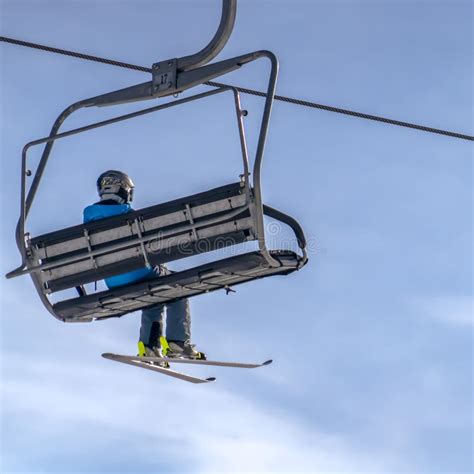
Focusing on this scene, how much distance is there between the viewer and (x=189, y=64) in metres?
10.6

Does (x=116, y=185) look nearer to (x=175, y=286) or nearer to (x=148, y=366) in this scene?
(x=175, y=286)

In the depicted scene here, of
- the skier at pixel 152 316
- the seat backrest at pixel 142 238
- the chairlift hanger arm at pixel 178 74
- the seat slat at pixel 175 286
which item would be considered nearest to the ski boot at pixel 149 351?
the skier at pixel 152 316

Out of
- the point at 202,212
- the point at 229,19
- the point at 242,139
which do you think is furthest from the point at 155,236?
the point at 229,19

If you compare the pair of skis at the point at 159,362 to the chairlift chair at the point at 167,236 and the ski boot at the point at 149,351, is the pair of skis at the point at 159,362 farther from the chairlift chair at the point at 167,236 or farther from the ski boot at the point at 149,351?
the chairlift chair at the point at 167,236

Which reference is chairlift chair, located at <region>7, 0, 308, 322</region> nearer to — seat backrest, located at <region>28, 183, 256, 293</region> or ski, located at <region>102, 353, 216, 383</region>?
seat backrest, located at <region>28, 183, 256, 293</region>

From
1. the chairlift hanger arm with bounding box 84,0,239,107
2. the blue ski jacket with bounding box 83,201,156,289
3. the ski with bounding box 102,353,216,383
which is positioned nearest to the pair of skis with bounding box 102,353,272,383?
the ski with bounding box 102,353,216,383

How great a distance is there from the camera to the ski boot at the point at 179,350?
12344mm

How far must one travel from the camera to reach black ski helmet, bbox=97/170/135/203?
11.8m

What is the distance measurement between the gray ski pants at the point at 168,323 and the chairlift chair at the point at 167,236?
0.99 metres

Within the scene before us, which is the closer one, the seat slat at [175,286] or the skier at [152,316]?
the seat slat at [175,286]

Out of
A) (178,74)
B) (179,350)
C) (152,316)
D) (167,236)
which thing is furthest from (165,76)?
(179,350)

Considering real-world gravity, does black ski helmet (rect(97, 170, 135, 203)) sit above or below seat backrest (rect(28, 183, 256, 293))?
above

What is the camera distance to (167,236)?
34.8ft

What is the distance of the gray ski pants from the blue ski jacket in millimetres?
843
